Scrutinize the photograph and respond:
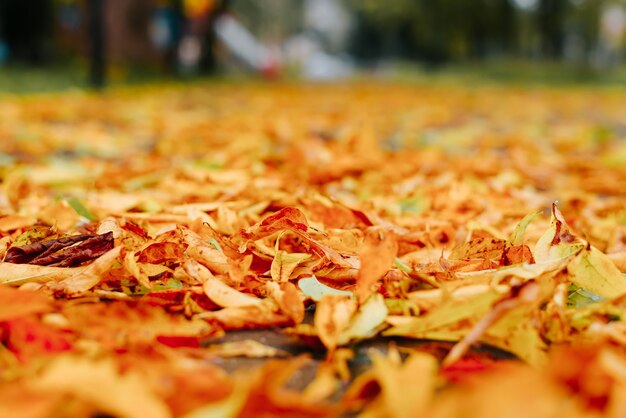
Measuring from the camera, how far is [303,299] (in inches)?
53.0

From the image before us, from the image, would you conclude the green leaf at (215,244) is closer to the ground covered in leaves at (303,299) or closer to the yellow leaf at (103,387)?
the ground covered in leaves at (303,299)

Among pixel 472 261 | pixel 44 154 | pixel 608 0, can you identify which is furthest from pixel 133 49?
pixel 608 0

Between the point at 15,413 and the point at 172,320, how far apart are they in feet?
1.21

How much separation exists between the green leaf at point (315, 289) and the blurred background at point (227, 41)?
7.22 m

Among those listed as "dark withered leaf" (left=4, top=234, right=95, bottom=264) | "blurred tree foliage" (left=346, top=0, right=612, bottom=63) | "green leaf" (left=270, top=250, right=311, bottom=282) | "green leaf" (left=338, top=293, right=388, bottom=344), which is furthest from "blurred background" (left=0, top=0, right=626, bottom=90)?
"green leaf" (left=338, top=293, right=388, bottom=344)

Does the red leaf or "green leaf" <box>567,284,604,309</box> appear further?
"green leaf" <box>567,284,604,309</box>

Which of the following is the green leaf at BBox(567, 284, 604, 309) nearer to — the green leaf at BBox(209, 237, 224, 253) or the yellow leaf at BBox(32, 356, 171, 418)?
the green leaf at BBox(209, 237, 224, 253)

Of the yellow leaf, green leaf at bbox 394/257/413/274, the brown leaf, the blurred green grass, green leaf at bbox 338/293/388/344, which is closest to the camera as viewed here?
the yellow leaf

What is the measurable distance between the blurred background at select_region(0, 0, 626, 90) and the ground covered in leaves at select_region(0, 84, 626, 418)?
650 cm

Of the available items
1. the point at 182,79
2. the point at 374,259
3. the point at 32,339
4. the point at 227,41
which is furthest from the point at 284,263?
the point at 227,41

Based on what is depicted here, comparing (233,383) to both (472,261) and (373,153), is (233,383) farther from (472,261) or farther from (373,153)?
(373,153)

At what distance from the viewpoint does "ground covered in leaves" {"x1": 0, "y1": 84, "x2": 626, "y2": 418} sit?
85 centimetres

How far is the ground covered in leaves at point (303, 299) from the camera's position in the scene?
2.80 ft

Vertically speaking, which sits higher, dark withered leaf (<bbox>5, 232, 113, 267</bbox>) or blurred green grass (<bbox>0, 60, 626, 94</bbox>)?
dark withered leaf (<bbox>5, 232, 113, 267</bbox>)
